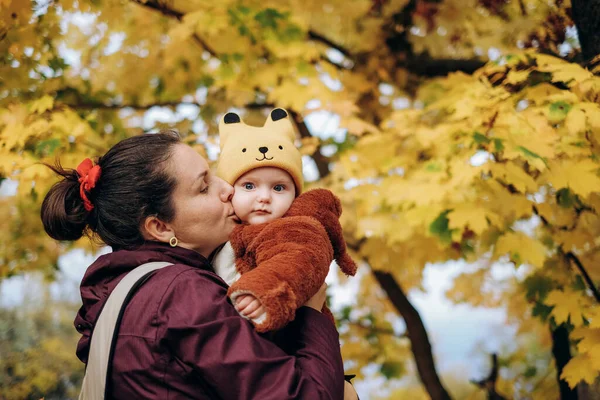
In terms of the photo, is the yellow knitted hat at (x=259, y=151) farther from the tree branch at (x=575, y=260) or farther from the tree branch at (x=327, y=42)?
the tree branch at (x=327, y=42)

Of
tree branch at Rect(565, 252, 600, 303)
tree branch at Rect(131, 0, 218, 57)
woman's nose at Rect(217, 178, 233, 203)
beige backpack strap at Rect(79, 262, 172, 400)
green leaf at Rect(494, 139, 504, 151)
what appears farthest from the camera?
tree branch at Rect(131, 0, 218, 57)

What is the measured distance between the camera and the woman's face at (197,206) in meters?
1.92

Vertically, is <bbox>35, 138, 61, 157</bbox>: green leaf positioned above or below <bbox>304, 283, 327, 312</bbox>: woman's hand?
below

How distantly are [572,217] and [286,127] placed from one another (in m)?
2.04

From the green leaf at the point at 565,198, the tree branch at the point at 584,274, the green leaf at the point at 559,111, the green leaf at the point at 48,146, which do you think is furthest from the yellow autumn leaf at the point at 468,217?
the green leaf at the point at 48,146

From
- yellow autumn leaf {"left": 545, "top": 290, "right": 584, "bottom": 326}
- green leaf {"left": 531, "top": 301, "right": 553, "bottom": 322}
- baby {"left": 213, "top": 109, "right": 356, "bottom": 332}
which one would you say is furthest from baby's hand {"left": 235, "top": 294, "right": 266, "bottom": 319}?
green leaf {"left": 531, "top": 301, "right": 553, "bottom": 322}

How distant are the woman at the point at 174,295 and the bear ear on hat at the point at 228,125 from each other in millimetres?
382

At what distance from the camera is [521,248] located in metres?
3.04

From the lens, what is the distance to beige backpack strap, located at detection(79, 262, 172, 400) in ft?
5.32

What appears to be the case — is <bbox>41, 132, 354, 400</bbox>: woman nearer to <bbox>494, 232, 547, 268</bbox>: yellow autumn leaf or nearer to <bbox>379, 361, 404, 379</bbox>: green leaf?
<bbox>494, 232, 547, 268</bbox>: yellow autumn leaf

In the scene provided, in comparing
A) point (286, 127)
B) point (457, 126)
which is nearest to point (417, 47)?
point (457, 126)

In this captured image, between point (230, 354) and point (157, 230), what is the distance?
0.58 metres

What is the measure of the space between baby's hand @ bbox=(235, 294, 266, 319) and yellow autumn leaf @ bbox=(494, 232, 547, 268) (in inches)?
74.8

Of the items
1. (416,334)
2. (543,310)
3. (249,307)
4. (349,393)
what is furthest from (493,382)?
(249,307)
